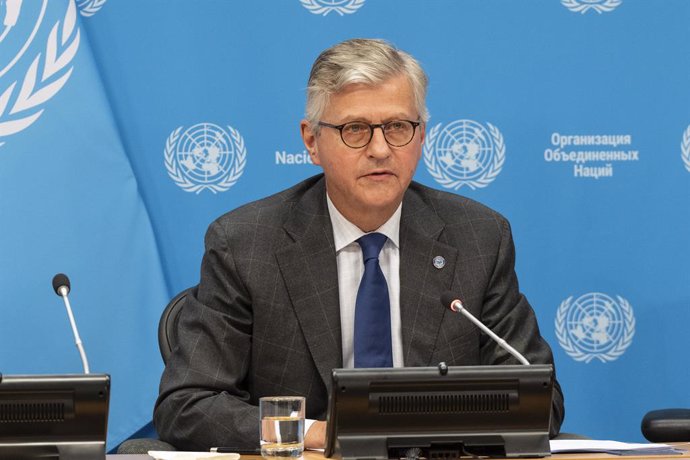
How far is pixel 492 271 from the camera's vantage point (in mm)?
3125

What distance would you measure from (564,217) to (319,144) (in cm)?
134

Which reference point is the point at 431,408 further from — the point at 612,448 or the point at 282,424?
the point at 612,448

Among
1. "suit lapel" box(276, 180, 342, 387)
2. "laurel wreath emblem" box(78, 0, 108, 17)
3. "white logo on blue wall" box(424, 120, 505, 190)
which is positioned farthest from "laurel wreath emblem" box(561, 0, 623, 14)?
"laurel wreath emblem" box(78, 0, 108, 17)

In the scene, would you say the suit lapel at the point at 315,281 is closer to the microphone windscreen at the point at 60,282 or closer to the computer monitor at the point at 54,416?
the microphone windscreen at the point at 60,282

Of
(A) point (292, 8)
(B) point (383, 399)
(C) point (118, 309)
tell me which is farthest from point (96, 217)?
(B) point (383, 399)

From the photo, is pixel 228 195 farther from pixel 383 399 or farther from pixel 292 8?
pixel 383 399

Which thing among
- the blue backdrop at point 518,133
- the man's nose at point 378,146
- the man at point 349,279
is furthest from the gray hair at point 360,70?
the blue backdrop at point 518,133

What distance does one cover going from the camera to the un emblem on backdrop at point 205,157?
4055 mm

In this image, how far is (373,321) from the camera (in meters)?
2.98

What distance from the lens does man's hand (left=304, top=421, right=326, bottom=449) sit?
240cm

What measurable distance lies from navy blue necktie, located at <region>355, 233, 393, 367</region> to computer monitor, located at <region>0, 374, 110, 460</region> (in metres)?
0.97

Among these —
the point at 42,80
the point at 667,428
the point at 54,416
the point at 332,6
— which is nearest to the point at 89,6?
the point at 42,80

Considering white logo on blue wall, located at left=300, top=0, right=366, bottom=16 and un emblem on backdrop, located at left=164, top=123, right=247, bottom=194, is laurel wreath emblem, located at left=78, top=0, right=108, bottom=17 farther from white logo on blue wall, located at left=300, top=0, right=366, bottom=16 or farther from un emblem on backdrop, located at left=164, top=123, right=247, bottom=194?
white logo on blue wall, located at left=300, top=0, right=366, bottom=16

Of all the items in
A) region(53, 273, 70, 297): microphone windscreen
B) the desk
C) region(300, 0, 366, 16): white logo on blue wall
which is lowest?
the desk
